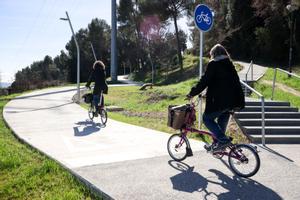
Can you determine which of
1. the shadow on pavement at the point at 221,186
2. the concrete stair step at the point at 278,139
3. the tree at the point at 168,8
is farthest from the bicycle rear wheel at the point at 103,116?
the tree at the point at 168,8

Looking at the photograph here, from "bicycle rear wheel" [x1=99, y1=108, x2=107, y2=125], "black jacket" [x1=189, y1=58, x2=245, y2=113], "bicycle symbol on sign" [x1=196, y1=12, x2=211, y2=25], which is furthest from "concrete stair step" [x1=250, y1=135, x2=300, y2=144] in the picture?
"bicycle rear wheel" [x1=99, y1=108, x2=107, y2=125]

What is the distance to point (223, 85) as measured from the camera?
601 centimetres

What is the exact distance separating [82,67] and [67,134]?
214 feet

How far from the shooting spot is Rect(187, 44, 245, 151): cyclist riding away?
6016 mm

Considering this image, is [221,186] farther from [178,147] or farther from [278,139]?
[278,139]

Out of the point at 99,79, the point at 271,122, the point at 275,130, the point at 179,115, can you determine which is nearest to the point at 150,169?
the point at 179,115

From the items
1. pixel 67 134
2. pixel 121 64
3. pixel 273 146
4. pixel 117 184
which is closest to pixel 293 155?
pixel 273 146

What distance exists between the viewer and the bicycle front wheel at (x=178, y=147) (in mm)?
6879

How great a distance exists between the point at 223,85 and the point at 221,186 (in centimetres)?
158

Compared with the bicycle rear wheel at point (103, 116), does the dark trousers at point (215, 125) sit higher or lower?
higher

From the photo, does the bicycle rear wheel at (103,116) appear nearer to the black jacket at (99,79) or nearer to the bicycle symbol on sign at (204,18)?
the black jacket at (99,79)

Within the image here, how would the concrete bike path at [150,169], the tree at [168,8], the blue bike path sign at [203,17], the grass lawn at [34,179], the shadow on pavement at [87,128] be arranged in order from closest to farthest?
the concrete bike path at [150,169], the grass lawn at [34,179], the blue bike path sign at [203,17], the shadow on pavement at [87,128], the tree at [168,8]

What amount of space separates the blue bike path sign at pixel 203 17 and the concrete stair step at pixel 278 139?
115 inches

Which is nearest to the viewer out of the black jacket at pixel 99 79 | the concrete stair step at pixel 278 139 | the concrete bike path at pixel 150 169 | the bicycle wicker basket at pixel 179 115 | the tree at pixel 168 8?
the concrete bike path at pixel 150 169
